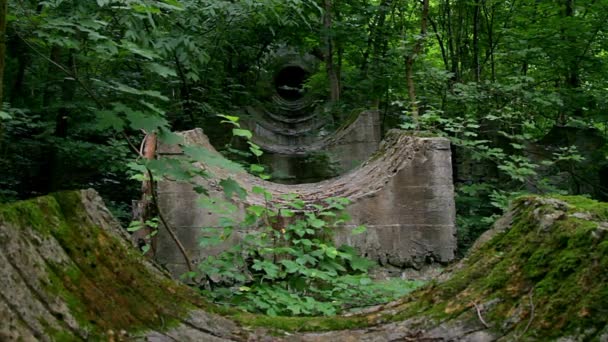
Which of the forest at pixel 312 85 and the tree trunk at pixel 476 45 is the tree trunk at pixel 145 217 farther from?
the tree trunk at pixel 476 45

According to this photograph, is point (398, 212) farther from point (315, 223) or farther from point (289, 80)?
point (289, 80)

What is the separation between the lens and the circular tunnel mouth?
67.6ft

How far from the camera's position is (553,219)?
225 centimetres

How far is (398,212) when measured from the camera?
5.30 metres

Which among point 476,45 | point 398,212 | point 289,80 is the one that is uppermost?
point 289,80

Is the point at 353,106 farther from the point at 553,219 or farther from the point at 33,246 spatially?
the point at 33,246

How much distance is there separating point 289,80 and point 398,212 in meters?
16.8

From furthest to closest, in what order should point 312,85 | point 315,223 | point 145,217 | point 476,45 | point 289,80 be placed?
1. point 289,80
2. point 312,85
3. point 476,45
4. point 145,217
5. point 315,223

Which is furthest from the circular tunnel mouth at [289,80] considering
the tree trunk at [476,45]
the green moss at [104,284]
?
the green moss at [104,284]

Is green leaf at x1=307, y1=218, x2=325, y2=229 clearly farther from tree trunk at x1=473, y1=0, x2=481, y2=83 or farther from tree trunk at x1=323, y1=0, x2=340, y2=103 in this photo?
tree trunk at x1=473, y1=0, x2=481, y2=83

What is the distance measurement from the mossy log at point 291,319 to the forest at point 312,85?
22 centimetres

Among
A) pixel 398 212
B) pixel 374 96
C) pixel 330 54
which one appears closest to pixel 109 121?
pixel 398 212

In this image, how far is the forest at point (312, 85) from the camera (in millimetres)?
3834

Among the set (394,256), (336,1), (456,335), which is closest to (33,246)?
(456,335)
